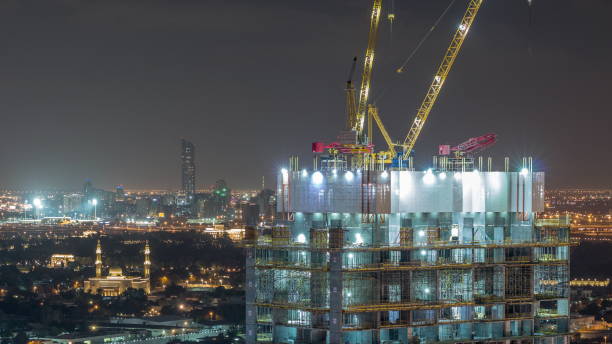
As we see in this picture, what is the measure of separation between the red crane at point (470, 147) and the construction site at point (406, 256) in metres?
0.10

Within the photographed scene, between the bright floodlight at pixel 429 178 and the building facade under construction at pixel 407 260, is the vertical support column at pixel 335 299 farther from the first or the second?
the bright floodlight at pixel 429 178

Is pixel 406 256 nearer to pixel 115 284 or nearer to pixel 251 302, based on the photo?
pixel 251 302

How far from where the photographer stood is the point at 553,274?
40.0 meters

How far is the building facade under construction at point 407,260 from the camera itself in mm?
36844

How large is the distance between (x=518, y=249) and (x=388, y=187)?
4.86 meters

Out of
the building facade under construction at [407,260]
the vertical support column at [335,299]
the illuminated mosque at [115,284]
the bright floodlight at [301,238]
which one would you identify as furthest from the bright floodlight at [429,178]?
Result: the illuminated mosque at [115,284]

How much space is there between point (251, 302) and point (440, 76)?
1590 cm

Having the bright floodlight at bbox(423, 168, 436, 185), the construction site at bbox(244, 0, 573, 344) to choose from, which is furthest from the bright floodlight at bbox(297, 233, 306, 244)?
the bright floodlight at bbox(423, 168, 436, 185)

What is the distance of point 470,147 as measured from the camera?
41500 millimetres

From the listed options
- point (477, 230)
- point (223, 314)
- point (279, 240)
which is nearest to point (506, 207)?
point (477, 230)

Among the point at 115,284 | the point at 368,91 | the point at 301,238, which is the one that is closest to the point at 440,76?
the point at 368,91

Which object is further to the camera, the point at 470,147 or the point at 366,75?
the point at 366,75

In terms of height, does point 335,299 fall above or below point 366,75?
below

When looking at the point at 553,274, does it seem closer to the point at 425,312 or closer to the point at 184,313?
the point at 425,312
